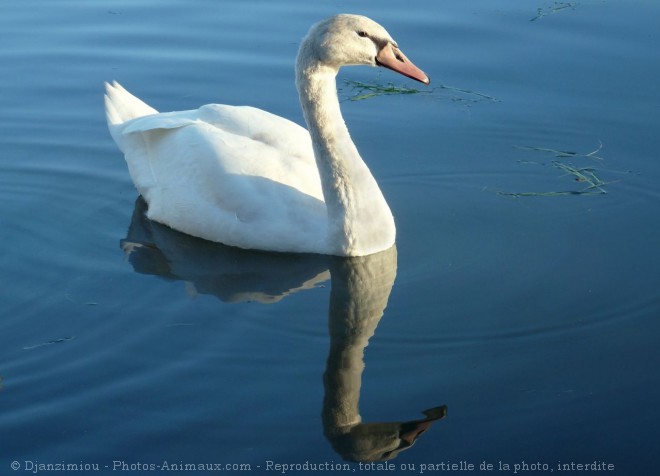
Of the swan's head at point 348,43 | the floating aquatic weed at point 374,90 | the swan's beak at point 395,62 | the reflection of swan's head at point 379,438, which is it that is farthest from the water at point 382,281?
the swan's head at point 348,43

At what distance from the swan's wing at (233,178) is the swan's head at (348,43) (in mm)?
800

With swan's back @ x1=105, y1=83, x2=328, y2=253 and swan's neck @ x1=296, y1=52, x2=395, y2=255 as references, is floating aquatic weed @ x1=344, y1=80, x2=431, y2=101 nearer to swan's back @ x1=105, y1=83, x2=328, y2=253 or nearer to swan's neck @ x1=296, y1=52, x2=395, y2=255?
swan's back @ x1=105, y1=83, x2=328, y2=253

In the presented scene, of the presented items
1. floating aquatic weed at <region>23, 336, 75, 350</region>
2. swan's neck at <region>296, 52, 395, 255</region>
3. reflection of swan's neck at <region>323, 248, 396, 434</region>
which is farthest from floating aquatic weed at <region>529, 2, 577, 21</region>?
floating aquatic weed at <region>23, 336, 75, 350</region>

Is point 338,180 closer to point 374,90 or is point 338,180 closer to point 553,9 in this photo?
point 374,90

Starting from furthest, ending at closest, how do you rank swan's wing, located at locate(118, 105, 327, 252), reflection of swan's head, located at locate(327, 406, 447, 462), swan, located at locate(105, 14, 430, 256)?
swan's wing, located at locate(118, 105, 327, 252), swan, located at locate(105, 14, 430, 256), reflection of swan's head, located at locate(327, 406, 447, 462)

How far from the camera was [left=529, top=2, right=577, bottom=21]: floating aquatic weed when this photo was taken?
12.1 metres

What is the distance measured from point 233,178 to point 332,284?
1069 mm

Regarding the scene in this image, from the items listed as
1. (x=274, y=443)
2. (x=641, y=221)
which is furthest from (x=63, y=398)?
(x=641, y=221)

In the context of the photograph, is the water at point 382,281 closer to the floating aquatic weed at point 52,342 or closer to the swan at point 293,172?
the floating aquatic weed at point 52,342

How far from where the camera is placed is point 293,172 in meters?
8.12

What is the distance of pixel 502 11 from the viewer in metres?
12.2

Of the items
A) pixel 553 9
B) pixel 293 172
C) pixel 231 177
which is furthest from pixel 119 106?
pixel 553 9

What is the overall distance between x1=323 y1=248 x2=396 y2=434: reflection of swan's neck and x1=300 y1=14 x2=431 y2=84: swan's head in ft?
4.10

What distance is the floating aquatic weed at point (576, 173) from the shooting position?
8516 mm
